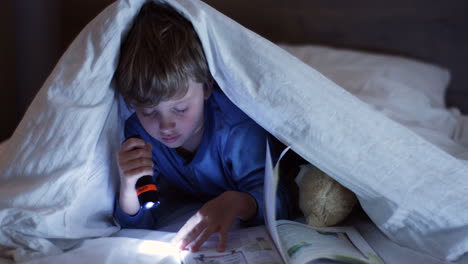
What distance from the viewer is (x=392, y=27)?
1634mm

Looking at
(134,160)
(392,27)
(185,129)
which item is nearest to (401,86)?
(392,27)

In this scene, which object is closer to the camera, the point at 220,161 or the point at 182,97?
the point at 182,97

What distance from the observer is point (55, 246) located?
71 centimetres

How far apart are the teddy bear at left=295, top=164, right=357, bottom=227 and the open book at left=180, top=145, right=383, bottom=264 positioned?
0.06 ft

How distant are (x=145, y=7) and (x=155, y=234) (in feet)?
1.32

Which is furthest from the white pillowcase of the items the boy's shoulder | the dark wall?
the dark wall

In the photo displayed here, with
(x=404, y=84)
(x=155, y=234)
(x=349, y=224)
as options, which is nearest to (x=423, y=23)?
(x=404, y=84)

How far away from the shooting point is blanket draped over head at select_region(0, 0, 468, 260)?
2.23 feet

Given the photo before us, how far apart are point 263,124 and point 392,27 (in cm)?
112

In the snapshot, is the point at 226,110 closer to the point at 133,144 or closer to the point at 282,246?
the point at 133,144

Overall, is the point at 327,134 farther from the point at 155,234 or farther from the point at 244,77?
the point at 155,234

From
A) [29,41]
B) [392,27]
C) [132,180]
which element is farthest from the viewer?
[29,41]

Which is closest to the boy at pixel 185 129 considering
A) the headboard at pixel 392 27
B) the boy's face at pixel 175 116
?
the boy's face at pixel 175 116

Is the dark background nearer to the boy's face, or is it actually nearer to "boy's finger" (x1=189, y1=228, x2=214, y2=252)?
the boy's face
